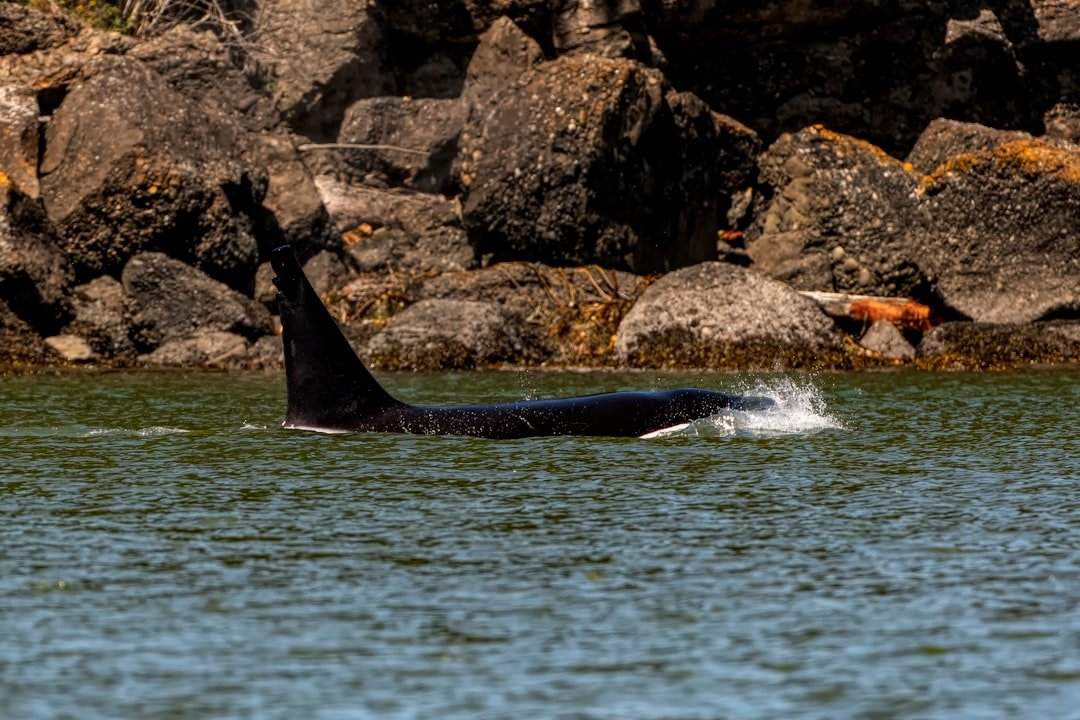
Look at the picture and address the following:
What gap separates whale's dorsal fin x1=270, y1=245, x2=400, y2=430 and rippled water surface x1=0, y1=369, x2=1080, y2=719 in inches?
9.4

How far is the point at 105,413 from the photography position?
13445 mm

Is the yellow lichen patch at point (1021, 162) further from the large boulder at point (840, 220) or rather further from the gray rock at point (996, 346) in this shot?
the gray rock at point (996, 346)

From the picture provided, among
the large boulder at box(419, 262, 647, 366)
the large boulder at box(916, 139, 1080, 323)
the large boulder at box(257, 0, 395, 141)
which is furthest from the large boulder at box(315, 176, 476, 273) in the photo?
the large boulder at box(916, 139, 1080, 323)

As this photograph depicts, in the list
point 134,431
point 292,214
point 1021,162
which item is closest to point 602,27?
point 292,214

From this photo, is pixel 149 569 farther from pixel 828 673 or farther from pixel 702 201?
pixel 702 201

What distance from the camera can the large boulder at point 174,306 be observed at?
Result: 2041cm

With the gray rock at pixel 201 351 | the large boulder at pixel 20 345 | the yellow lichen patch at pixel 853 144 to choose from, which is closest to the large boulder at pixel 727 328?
the yellow lichen patch at pixel 853 144

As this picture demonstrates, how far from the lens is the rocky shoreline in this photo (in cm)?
1978

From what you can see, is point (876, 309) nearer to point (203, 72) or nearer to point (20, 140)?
point (203, 72)

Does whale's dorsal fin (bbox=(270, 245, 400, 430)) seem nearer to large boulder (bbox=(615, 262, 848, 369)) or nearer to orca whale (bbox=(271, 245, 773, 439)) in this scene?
orca whale (bbox=(271, 245, 773, 439))

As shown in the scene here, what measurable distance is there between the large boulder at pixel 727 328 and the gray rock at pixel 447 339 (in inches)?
52.9

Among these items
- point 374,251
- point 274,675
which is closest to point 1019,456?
point 274,675

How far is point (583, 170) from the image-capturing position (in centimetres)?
2203

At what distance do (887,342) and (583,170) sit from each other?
186 inches
